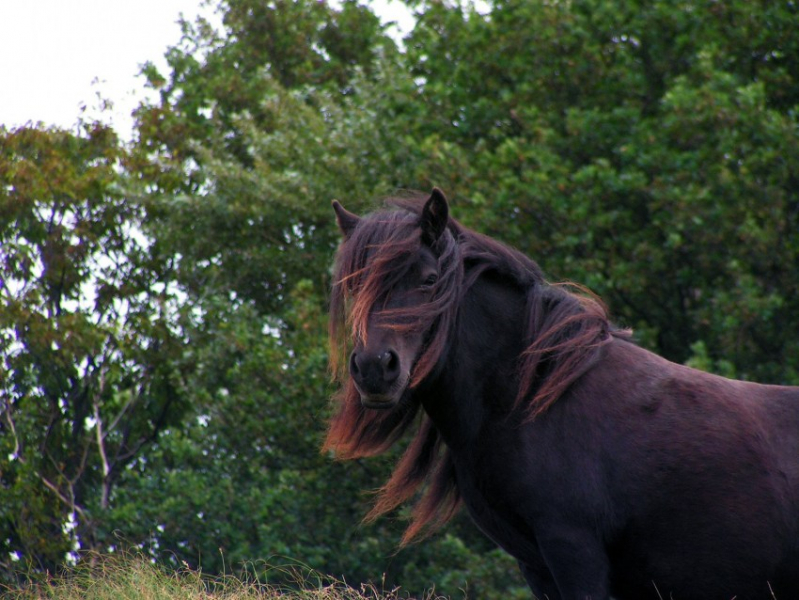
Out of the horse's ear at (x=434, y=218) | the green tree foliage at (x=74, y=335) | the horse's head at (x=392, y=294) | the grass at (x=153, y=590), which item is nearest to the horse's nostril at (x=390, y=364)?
the horse's head at (x=392, y=294)

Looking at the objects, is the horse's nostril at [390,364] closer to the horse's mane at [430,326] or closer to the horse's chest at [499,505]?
the horse's mane at [430,326]

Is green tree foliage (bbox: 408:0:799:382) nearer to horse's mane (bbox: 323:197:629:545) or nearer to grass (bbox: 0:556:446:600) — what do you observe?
horse's mane (bbox: 323:197:629:545)

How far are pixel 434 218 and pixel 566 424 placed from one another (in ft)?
3.04

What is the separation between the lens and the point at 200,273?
16625 millimetres

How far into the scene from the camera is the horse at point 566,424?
3.69m

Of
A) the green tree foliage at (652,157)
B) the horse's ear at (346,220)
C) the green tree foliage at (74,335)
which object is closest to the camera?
the horse's ear at (346,220)

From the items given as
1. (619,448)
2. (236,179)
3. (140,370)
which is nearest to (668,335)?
(236,179)

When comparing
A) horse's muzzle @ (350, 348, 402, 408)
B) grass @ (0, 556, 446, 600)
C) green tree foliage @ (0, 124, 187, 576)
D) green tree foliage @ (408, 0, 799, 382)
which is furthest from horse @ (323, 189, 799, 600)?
green tree foliage @ (0, 124, 187, 576)

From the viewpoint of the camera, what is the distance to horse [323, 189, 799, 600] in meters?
3.69

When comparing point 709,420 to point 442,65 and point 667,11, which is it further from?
point 442,65

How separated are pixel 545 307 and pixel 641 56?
1121cm

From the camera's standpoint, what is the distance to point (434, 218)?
12.8 feet

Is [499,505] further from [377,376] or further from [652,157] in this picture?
[652,157]

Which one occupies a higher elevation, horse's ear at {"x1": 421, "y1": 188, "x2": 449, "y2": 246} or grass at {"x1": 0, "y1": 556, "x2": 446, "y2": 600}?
horse's ear at {"x1": 421, "y1": 188, "x2": 449, "y2": 246}
